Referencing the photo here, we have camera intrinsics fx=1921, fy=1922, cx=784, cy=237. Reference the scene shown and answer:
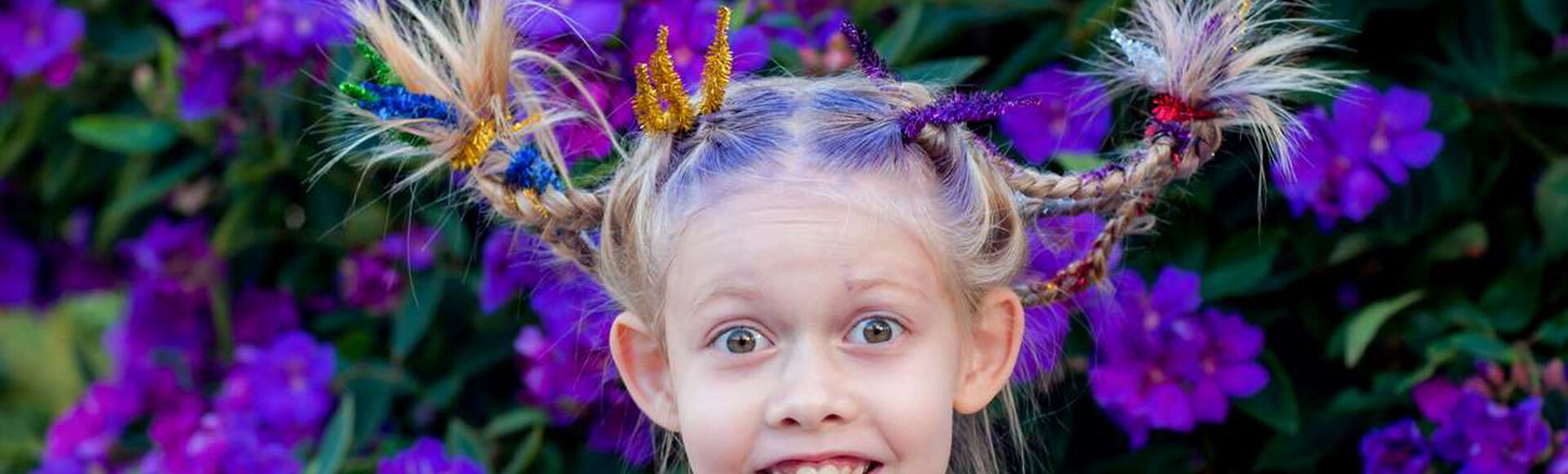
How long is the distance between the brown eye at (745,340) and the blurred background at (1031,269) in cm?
31

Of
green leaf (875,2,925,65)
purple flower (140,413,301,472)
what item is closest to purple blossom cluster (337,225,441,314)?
purple flower (140,413,301,472)

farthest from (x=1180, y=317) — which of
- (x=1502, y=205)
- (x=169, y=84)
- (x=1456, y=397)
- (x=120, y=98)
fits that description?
(x=120, y=98)

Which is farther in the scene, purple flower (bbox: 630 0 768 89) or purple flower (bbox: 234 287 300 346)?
purple flower (bbox: 234 287 300 346)

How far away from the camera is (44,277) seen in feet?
10.1

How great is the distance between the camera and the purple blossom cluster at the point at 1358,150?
6.05 ft

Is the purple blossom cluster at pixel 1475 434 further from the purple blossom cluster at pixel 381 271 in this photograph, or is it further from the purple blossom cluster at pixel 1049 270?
the purple blossom cluster at pixel 381 271

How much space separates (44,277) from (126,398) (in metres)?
0.77

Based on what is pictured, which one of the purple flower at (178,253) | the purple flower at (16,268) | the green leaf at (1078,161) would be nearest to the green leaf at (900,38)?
the green leaf at (1078,161)

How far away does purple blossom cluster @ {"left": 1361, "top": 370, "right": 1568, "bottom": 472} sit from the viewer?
174 centimetres

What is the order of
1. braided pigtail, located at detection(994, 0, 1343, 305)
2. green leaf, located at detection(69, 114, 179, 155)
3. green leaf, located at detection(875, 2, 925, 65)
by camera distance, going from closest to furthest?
braided pigtail, located at detection(994, 0, 1343, 305), green leaf, located at detection(875, 2, 925, 65), green leaf, located at detection(69, 114, 179, 155)

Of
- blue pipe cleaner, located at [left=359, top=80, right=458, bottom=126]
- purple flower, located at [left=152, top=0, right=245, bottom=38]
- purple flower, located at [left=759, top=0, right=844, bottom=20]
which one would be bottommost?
blue pipe cleaner, located at [left=359, top=80, right=458, bottom=126]

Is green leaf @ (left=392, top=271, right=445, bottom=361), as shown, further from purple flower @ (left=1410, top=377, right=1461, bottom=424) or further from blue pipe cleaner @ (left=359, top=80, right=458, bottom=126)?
purple flower @ (left=1410, top=377, right=1461, bottom=424)

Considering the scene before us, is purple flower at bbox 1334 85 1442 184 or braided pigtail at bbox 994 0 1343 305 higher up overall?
purple flower at bbox 1334 85 1442 184

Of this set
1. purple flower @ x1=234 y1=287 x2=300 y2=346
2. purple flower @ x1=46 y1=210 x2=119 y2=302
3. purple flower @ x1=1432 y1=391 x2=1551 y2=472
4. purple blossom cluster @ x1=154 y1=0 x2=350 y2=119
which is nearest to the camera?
purple flower @ x1=1432 y1=391 x2=1551 y2=472
